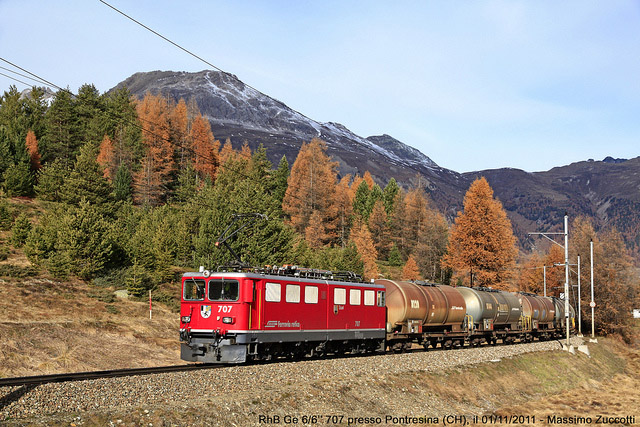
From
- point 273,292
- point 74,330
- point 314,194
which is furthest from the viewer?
point 314,194

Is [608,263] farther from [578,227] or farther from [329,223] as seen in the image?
[329,223]

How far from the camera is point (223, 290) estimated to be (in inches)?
836

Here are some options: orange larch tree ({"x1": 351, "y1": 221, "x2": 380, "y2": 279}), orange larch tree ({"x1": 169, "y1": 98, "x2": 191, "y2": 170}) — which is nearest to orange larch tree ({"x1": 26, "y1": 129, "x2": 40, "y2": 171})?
orange larch tree ({"x1": 169, "y1": 98, "x2": 191, "y2": 170})

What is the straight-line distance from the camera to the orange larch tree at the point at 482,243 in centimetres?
6488

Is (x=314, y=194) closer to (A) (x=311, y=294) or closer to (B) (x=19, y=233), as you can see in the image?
(B) (x=19, y=233)

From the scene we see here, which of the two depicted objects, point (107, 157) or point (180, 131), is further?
point (180, 131)

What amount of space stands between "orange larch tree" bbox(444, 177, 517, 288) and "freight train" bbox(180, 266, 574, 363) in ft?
90.2

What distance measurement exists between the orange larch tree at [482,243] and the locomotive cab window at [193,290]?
157ft

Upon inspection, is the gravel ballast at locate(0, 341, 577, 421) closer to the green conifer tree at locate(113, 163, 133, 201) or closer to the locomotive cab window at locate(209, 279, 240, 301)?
→ the locomotive cab window at locate(209, 279, 240, 301)

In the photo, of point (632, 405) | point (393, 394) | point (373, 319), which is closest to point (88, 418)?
point (393, 394)

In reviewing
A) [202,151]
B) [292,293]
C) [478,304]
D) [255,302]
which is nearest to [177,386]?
[255,302]

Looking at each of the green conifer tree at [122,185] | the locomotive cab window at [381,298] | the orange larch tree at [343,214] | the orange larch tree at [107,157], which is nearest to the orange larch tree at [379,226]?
the orange larch tree at [343,214]

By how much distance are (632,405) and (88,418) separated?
89.1ft

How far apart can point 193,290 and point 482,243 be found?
163ft
